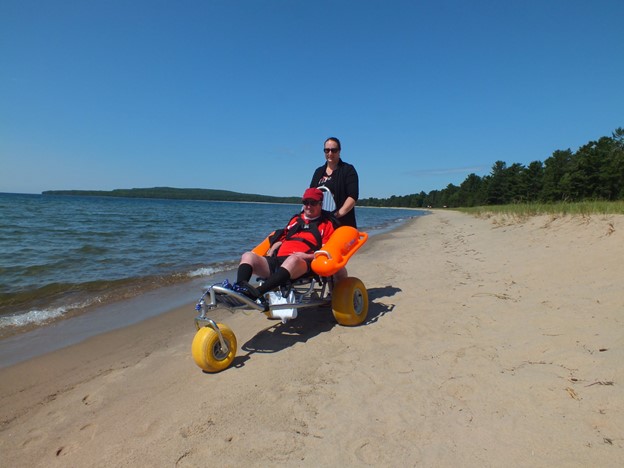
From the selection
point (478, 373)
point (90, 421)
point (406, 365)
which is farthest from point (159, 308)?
point (478, 373)

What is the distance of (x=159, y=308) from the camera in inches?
227

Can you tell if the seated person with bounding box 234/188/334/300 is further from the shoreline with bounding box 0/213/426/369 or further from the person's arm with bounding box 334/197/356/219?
the shoreline with bounding box 0/213/426/369

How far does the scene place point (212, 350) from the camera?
3.12m

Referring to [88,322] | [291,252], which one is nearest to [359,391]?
[291,252]

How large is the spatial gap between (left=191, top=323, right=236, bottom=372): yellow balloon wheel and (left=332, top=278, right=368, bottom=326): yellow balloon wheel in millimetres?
1339

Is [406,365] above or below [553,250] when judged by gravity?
below

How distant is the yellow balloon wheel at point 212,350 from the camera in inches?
121

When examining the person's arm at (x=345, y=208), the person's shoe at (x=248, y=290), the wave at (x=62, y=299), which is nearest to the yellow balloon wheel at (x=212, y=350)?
the person's shoe at (x=248, y=290)

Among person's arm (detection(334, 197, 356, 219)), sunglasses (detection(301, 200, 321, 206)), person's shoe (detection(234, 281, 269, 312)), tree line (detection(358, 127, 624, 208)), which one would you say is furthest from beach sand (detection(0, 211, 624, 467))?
tree line (detection(358, 127, 624, 208))

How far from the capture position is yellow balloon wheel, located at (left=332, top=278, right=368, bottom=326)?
4.10 meters

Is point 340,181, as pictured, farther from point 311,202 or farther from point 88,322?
point 88,322

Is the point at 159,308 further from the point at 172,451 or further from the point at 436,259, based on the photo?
the point at 436,259

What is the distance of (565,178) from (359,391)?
157 ft

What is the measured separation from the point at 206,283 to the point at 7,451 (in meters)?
5.35
